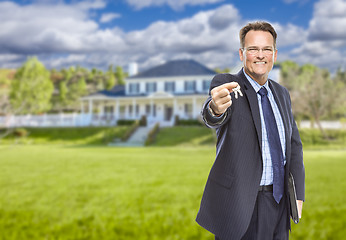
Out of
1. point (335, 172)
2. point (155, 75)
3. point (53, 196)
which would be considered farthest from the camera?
point (155, 75)

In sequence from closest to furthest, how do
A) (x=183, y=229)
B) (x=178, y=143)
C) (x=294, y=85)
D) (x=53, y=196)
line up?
(x=183, y=229), (x=53, y=196), (x=178, y=143), (x=294, y=85)

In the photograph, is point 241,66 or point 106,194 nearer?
point 241,66

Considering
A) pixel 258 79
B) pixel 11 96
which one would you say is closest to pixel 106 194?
pixel 258 79

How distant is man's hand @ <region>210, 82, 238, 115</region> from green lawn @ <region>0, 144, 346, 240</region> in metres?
4.61

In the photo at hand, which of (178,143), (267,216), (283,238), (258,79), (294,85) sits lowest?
(178,143)

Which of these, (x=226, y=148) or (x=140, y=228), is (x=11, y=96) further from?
(x=226, y=148)

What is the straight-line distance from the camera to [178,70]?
4159 centimetres

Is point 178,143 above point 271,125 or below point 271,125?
below

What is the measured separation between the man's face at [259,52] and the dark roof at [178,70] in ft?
127

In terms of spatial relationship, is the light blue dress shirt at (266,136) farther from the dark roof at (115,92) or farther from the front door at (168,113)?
the dark roof at (115,92)

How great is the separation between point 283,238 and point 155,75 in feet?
136

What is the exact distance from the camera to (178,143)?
28453mm

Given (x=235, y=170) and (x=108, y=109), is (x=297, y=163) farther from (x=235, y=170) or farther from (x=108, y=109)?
(x=108, y=109)

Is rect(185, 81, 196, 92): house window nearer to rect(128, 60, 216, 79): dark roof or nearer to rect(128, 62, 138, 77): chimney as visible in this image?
rect(128, 60, 216, 79): dark roof
